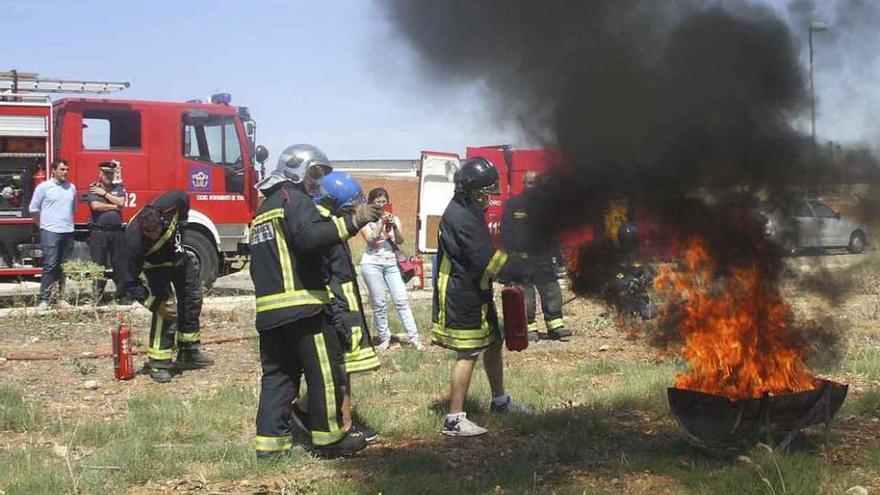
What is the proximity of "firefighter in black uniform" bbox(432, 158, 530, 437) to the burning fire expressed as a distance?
1216 millimetres

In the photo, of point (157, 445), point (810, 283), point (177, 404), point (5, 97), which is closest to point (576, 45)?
point (810, 283)

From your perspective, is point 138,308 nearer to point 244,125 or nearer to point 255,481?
point 244,125

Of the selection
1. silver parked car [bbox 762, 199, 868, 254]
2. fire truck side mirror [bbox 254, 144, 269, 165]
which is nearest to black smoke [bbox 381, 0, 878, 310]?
silver parked car [bbox 762, 199, 868, 254]

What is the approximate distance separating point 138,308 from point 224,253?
5.18ft

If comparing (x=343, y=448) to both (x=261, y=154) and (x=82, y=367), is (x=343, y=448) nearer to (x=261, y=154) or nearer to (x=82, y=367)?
(x=82, y=367)

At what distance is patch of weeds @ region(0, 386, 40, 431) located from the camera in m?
6.14

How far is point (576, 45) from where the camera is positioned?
5.01 metres

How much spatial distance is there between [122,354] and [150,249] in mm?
894

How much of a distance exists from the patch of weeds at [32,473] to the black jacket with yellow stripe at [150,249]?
217cm

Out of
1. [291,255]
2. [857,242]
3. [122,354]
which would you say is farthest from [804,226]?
[122,354]

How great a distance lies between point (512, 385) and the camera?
7.08 meters

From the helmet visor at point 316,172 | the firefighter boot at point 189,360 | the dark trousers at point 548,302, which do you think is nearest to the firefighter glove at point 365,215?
the helmet visor at point 316,172

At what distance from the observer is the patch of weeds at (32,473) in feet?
15.2

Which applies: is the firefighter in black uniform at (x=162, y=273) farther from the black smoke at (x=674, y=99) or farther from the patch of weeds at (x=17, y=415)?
the black smoke at (x=674, y=99)
